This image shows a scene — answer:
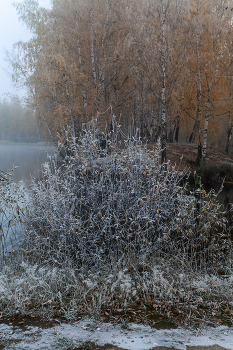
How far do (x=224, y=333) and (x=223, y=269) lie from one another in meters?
2.06

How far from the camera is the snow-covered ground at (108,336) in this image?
330 cm

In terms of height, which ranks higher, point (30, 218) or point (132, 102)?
point (132, 102)

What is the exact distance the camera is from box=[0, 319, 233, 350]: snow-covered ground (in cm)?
330

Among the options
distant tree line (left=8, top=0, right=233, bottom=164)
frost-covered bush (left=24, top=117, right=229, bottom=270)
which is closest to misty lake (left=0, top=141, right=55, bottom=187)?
frost-covered bush (left=24, top=117, right=229, bottom=270)

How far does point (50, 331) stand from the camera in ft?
11.7

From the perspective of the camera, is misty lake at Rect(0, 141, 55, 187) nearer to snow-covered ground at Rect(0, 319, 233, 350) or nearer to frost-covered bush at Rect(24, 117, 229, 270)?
frost-covered bush at Rect(24, 117, 229, 270)

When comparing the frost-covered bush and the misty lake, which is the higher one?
the frost-covered bush

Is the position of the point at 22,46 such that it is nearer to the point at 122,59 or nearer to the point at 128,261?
the point at 122,59

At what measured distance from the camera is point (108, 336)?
3.46m

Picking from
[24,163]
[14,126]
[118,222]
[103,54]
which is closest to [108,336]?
[118,222]

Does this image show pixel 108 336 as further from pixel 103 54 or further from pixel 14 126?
pixel 14 126

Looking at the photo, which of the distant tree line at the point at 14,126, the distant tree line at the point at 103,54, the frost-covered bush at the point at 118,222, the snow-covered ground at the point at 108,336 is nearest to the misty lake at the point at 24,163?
the frost-covered bush at the point at 118,222

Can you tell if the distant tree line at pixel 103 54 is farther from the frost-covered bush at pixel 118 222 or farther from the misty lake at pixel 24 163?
the frost-covered bush at pixel 118 222

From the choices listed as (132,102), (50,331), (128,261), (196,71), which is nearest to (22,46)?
(132,102)
